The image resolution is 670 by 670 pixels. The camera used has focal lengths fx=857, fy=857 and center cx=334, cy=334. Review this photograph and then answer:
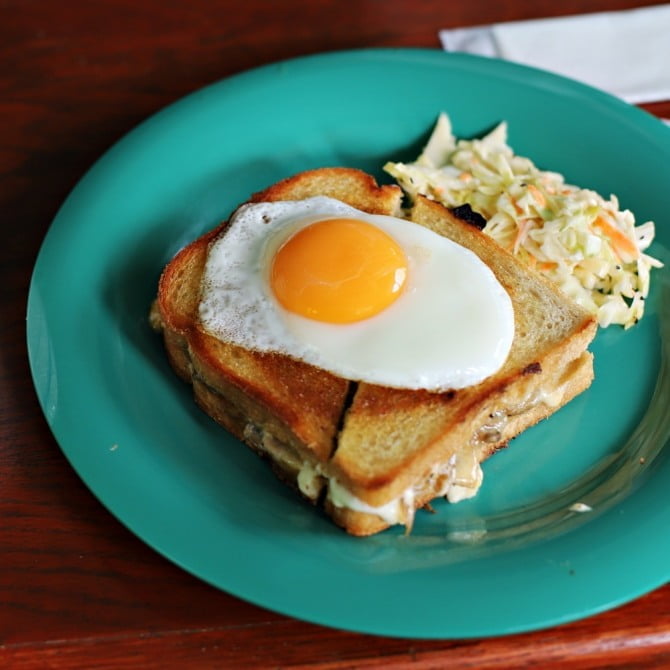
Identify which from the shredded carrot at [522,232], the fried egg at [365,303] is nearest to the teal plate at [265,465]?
the fried egg at [365,303]

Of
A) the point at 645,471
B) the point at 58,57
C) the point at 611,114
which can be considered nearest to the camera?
the point at 645,471

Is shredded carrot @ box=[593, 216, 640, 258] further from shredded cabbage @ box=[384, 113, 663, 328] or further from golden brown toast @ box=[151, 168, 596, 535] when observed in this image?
golden brown toast @ box=[151, 168, 596, 535]

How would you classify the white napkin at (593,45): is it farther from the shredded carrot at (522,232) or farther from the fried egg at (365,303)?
the fried egg at (365,303)

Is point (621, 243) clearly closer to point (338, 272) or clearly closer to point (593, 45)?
point (338, 272)

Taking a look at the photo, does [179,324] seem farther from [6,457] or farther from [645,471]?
[645,471]

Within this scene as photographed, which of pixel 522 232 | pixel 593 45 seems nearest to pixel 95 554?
pixel 522 232

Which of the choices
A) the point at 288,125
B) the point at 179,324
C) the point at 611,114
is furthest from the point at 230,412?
the point at 611,114

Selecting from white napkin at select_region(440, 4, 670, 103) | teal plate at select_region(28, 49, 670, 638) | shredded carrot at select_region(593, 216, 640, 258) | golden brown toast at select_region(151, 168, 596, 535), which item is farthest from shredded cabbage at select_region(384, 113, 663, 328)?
white napkin at select_region(440, 4, 670, 103)
